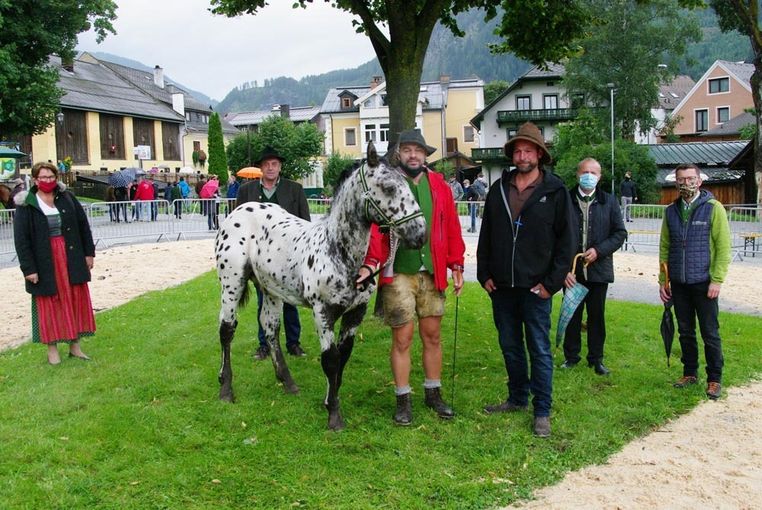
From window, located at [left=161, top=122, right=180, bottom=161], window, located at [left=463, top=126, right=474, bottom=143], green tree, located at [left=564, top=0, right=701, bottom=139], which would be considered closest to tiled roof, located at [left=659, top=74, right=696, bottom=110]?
window, located at [left=463, top=126, right=474, bottom=143]

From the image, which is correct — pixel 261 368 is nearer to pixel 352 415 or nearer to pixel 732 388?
pixel 352 415

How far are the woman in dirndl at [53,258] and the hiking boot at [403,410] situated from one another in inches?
161

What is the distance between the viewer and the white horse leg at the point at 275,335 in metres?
6.26

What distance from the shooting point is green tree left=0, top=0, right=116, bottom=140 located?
24234mm

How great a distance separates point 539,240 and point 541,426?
147 cm

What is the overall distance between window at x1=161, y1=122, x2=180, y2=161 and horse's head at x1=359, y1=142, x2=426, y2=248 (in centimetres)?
5417

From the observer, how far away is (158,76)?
204 feet

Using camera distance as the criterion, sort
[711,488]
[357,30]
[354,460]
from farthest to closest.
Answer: [357,30]
[354,460]
[711,488]

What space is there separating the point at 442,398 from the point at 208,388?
7.43ft

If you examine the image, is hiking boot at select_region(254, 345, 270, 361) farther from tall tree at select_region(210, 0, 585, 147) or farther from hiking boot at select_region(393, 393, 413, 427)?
tall tree at select_region(210, 0, 585, 147)

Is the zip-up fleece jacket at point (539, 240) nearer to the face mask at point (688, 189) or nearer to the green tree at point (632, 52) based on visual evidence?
the face mask at point (688, 189)

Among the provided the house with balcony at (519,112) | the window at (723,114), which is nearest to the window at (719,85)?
the window at (723,114)

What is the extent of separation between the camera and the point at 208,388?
6.27 metres

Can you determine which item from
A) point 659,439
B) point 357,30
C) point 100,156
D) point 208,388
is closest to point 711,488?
point 659,439
